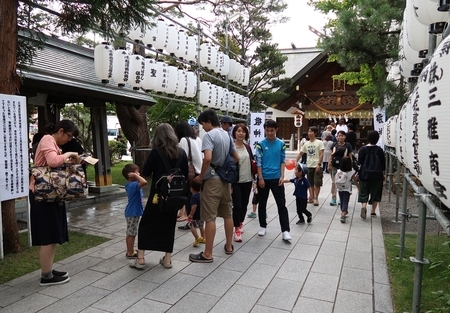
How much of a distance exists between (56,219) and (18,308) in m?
0.91

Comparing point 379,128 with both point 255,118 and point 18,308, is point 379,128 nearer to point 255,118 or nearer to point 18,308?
point 255,118

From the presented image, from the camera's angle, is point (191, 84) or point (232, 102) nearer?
point (191, 84)

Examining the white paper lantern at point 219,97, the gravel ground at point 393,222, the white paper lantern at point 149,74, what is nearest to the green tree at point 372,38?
the gravel ground at point 393,222

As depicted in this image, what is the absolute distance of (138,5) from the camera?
4.78 meters

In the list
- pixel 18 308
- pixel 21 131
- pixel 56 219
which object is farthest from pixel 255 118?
pixel 18 308

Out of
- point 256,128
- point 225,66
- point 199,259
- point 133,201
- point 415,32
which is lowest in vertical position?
point 199,259

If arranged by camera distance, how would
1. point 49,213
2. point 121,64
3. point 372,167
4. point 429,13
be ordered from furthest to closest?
point 121,64
point 372,167
point 49,213
point 429,13

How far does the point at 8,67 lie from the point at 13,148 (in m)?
1.11

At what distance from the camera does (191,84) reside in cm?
938

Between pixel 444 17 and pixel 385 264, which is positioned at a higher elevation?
pixel 444 17

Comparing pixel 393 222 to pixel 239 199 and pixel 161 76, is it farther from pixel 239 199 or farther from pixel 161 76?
pixel 161 76

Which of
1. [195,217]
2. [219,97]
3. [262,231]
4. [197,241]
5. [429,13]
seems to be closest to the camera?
[429,13]

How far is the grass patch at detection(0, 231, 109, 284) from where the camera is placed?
4.10m

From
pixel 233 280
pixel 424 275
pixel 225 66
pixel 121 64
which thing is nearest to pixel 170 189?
pixel 233 280
